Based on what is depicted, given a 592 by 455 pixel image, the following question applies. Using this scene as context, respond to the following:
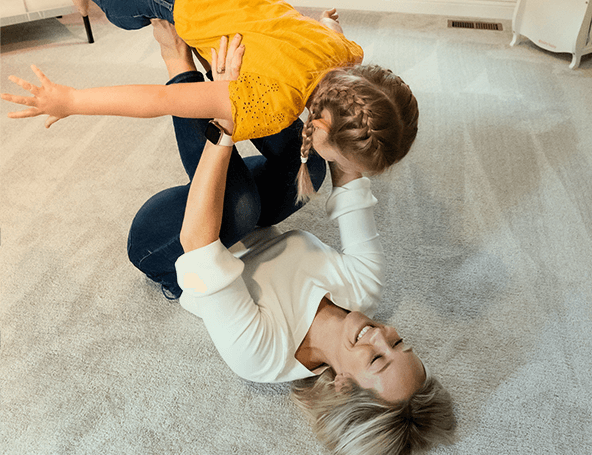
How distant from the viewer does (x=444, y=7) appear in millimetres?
3301

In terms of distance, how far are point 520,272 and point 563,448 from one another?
533 millimetres

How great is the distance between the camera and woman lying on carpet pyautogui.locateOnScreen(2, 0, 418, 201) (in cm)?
99

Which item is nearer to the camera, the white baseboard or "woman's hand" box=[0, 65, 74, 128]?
"woman's hand" box=[0, 65, 74, 128]

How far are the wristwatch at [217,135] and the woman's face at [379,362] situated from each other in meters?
0.48

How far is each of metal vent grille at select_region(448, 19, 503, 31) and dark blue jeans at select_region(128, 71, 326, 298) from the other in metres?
2.27

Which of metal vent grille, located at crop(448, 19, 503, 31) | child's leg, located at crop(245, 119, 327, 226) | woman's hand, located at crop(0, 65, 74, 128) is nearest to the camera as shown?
woman's hand, located at crop(0, 65, 74, 128)

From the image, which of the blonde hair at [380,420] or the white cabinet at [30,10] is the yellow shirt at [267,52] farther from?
the white cabinet at [30,10]

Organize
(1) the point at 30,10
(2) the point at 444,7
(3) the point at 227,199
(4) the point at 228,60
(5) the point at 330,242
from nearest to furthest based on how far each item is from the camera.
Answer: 1. (4) the point at 228,60
2. (3) the point at 227,199
3. (5) the point at 330,242
4. (1) the point at 30,10
5. (2) the point at 444,7

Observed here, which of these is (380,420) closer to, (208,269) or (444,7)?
(208,269)

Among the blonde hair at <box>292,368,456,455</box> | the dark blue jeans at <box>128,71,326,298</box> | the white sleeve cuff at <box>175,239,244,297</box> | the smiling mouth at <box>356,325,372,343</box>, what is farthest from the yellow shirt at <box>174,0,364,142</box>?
the blonde hair at <box>292,368,456,455</box>

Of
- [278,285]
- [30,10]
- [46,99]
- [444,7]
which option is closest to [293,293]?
[278,285]

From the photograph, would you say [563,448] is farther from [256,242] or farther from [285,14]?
[285,14]

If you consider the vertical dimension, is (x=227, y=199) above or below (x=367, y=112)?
below

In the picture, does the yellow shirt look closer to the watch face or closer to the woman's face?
the watch face
